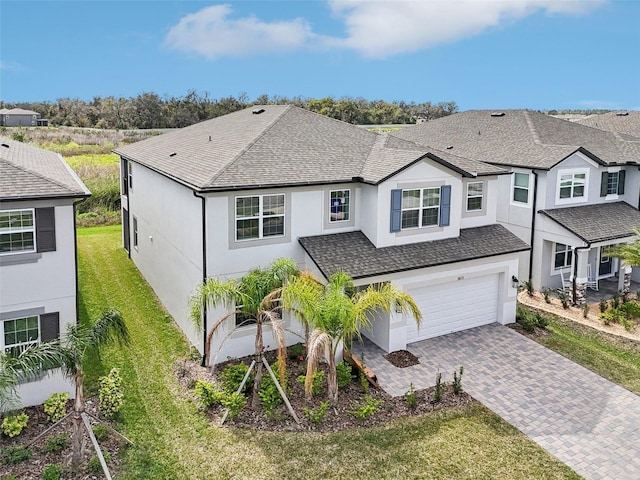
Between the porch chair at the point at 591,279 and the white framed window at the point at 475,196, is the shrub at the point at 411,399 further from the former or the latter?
the porch chair at the point at 591,279

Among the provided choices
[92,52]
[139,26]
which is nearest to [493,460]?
[139,26]

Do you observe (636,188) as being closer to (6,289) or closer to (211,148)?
(211,148)

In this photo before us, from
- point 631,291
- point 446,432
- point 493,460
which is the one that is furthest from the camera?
point 631,291

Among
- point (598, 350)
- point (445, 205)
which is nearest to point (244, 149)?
point (445, 205)

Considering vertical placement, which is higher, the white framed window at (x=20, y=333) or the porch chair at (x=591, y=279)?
the white framed window at (x=20, y=333)

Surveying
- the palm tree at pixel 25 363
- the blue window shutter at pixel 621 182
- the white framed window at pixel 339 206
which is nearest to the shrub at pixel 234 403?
the palm tree at pixel 25 363

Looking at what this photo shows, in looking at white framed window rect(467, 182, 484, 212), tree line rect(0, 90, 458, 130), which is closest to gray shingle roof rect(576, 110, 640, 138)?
white framed window rect(467, 182, 484, 212)
